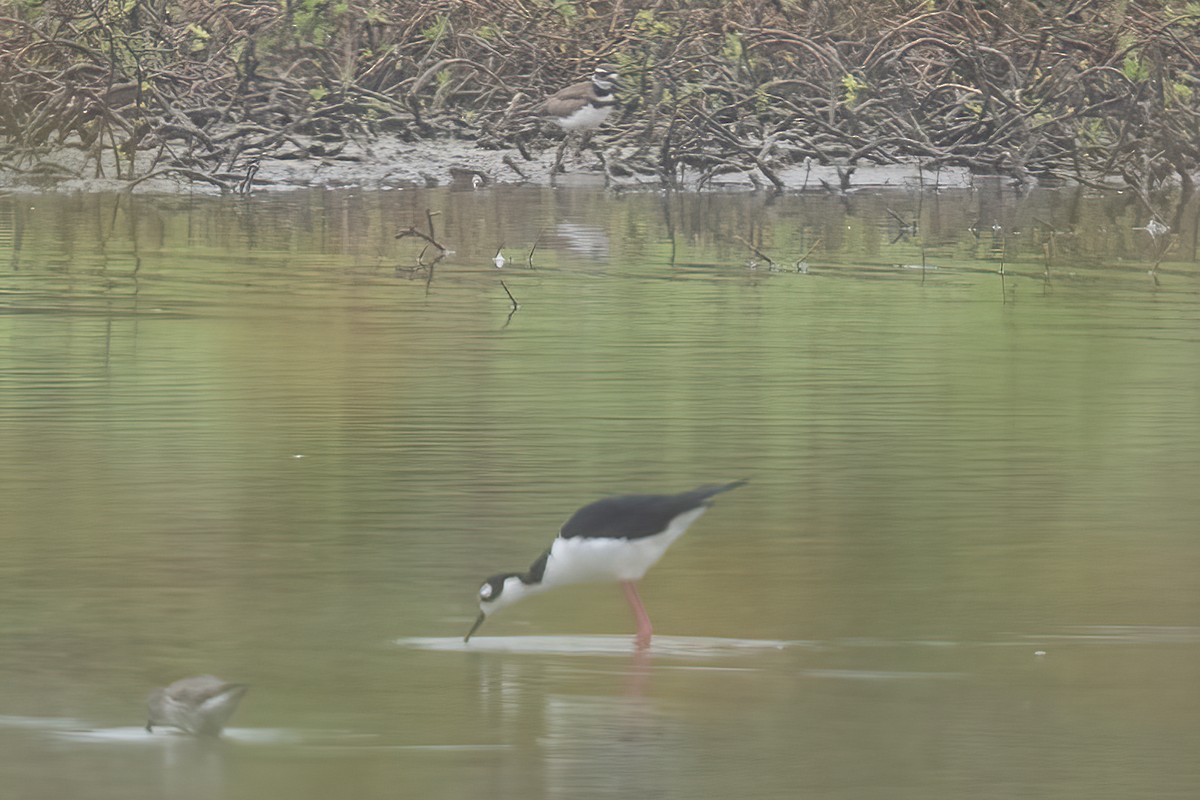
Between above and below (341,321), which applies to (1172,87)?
above

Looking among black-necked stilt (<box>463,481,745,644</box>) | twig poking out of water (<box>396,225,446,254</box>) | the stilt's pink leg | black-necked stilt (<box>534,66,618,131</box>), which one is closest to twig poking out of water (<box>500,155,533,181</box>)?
black-necked stilt (<box>534,66,618,131</box>)

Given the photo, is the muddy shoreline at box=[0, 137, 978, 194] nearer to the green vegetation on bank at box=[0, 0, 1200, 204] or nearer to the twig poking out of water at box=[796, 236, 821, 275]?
the green vegetation on bank at box=[0, 0, 1200, 204]

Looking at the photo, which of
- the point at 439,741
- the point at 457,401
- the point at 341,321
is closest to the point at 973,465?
the point at 457,401

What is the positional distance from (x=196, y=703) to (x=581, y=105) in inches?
629

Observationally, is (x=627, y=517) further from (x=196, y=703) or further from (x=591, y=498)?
(x=591, y=498)

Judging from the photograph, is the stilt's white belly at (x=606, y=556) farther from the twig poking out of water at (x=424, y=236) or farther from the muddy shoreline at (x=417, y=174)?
the muddy shoreline at (x=417, y=174)

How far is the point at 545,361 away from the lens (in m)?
10.1

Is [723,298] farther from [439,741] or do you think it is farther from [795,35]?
[795,35]

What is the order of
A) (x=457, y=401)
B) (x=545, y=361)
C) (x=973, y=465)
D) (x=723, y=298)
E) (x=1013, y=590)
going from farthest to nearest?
(x=723, y=298), (x=545, y=361), (x=457, y=401), (x=973, y=465), (x=1013, y=590)

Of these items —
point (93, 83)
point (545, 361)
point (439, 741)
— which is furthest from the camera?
point (93, 83)

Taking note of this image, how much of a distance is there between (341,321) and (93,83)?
10.0 meters

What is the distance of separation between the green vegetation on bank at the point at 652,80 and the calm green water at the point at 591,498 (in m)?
6.98

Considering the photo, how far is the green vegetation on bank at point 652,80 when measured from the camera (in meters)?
20.6

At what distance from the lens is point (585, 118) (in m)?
20.6
